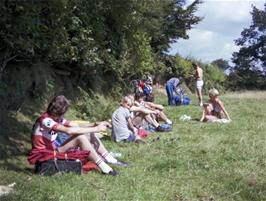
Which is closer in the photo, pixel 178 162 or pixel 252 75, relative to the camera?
pixel 178 162

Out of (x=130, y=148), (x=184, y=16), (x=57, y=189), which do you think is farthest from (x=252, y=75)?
(x=57, y=189)

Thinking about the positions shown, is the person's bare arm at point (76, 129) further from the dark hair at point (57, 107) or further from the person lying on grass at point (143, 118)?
the person lying on grass at point (143, 118)

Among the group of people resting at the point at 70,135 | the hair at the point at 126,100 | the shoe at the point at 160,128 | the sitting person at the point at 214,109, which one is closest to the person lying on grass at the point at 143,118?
the shoe at the point at 160,128

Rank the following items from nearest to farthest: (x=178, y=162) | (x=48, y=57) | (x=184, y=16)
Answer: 1. (x=178, y=162)
2. (x=48, y=57)
3. (x=184, y=16)

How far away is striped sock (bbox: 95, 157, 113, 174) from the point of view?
9023 mm

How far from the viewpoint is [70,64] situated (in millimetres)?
15992

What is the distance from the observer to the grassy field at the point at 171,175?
25.1 ft

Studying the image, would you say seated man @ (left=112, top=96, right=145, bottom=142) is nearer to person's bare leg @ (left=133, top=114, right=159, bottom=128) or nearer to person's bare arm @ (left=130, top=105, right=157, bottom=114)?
person's bare arm @ (left=130, top=105, right=157, bottom=114)

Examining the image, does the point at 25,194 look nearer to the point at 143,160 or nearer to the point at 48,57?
the point at 143,160

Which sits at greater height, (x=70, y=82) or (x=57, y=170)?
(x=70, y=82)

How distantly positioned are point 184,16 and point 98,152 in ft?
92.7

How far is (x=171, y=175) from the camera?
8984 mm

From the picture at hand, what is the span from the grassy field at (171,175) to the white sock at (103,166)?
114mm

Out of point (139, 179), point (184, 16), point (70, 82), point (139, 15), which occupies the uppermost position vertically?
point (184, 16)
